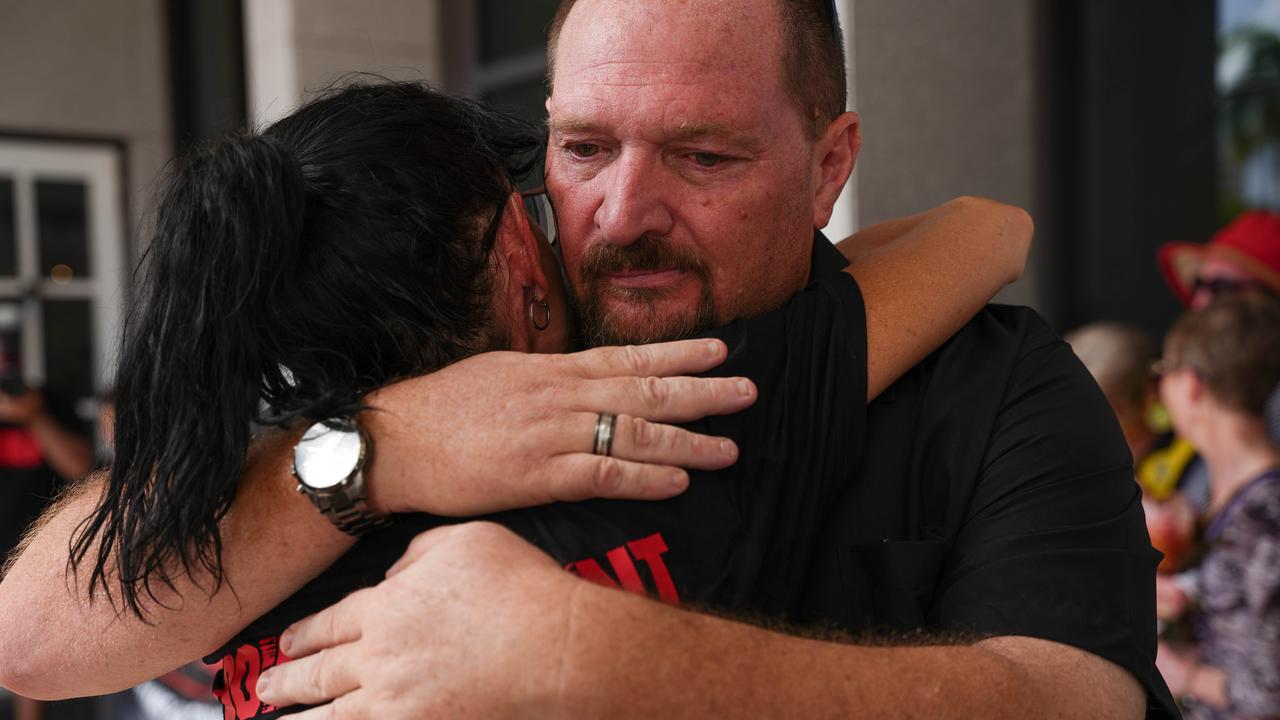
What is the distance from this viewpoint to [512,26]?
4586 millimetres

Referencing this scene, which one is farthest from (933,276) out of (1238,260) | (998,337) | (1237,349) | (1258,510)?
(1238,260)

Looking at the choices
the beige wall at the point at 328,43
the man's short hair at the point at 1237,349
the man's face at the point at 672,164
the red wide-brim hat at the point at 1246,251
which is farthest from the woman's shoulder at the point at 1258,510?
the beige wall at the point at 328,43

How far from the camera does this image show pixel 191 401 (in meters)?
1.03

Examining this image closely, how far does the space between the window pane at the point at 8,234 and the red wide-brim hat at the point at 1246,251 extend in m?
6.13

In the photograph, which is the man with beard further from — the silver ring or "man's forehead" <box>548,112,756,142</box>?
the silver ring

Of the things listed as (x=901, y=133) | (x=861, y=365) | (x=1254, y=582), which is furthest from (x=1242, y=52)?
(x=861, y=365)

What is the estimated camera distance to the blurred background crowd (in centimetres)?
246

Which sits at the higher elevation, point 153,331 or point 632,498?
point 153,331

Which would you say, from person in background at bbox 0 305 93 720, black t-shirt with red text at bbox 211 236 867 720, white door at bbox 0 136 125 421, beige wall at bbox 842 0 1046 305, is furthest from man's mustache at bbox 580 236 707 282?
white door at bbox 0 136 125 421

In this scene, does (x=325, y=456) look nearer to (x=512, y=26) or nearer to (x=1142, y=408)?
(x=1142, y=408)

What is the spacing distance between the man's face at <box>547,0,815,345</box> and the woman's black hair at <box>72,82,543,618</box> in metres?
0.28

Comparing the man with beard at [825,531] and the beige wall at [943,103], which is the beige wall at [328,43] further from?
the man with beard at [825,531]

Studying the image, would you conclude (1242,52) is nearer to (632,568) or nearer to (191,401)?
(632,568)

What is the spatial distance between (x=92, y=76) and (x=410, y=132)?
648cm
